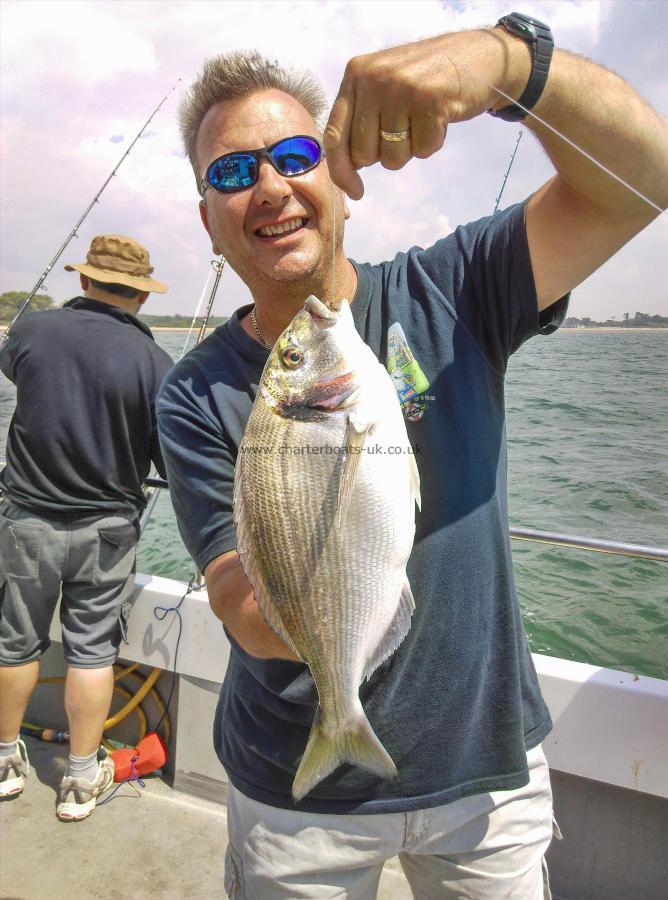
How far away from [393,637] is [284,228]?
3.64 ft

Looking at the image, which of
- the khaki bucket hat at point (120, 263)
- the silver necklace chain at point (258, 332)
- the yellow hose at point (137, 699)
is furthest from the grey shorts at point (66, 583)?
the silver necklace chain at point (258, 332)

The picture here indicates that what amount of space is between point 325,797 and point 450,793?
1.07ft

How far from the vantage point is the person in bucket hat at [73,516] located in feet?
10.3

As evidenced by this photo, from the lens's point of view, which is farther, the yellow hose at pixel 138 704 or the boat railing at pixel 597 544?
the yellow hose at pixel 138 704

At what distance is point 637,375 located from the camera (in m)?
22.3

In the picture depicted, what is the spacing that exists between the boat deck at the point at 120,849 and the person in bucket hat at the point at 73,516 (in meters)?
0.11

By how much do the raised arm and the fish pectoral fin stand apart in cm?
50

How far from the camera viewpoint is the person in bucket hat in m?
3.15

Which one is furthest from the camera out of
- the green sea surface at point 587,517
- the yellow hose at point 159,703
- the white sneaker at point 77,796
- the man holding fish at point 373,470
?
the green sea surface at point 587,517

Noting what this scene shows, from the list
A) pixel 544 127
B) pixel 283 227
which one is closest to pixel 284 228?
pixel 283 227

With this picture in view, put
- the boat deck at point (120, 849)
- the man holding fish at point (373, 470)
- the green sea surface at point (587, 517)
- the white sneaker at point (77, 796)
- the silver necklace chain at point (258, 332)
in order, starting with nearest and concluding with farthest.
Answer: the man holding fish at point (373, 470), the silver necklace chain at point (258, 332), the boat deck at point (120, 849), the white sneaker at point (77, 796), the green sea surface at point (587, 517)

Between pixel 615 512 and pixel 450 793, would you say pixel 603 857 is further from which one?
pixel 615 512

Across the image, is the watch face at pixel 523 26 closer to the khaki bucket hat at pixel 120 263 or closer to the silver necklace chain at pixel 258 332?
the silver necklace chain at pixel 258 332

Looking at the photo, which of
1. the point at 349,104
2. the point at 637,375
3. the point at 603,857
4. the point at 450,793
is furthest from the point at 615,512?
the point at 637,375
